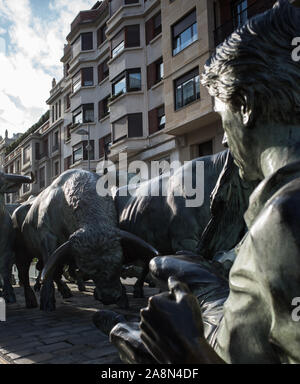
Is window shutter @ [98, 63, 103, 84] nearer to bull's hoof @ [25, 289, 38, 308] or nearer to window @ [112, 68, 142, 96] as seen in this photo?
window @ [112, 68, 142, 96]

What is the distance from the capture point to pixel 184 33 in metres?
18.7

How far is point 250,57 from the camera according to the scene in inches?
46.5

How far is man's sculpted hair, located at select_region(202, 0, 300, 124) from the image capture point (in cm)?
116

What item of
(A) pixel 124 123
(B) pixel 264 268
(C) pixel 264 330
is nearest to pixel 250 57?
(B) pixel 264 268

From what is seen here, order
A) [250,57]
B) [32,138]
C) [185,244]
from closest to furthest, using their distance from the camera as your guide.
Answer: [250,57] < [185,244] < [32,138]

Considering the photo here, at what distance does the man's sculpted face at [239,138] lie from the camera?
50.4 inches

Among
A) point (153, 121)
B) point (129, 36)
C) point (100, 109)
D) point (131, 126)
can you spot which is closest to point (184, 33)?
point (153, 121)

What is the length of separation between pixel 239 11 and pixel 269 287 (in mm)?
18469

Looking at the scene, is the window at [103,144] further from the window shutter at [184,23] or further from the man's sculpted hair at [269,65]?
the man's sculpted hair at [269,65]

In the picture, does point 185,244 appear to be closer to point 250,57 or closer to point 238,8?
point 250,57

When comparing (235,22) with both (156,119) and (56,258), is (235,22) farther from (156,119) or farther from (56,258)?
(56,258)

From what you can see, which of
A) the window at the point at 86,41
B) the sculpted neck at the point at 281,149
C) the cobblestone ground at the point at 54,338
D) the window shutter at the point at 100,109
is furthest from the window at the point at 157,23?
the sculpted neck at the point at 281,149

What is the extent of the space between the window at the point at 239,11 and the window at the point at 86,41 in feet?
55.7
